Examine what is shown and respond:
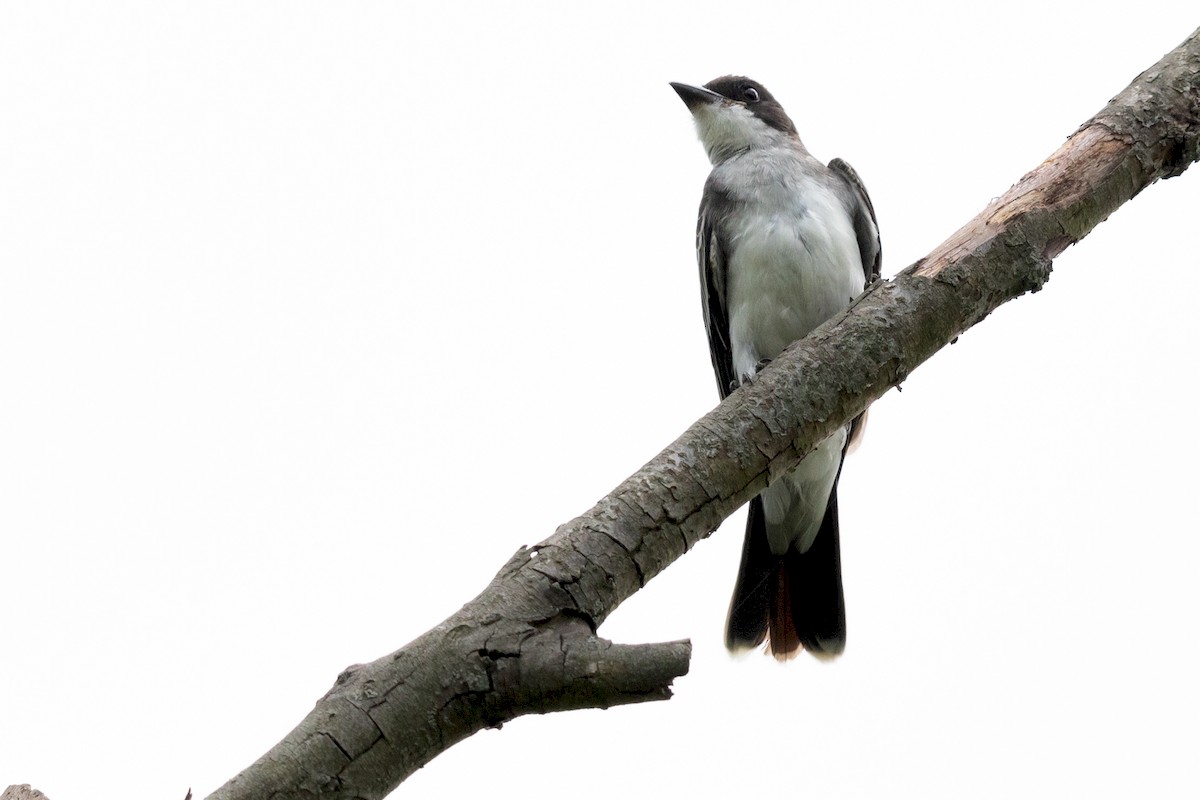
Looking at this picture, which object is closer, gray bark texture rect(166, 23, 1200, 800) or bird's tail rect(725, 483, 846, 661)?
gray bark texture rect(166, 23, 1200, 800)

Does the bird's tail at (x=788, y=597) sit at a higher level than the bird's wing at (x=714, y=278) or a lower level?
lower

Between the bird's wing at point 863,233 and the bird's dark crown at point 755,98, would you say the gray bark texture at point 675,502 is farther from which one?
the bird's dark crown at point 755,98

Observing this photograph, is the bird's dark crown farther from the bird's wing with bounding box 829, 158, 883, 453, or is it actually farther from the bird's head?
the bird's wing with bounding box 829, 158, 883, 453

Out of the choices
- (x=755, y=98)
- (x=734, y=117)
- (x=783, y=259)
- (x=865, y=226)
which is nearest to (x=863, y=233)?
(x=865, y=226)

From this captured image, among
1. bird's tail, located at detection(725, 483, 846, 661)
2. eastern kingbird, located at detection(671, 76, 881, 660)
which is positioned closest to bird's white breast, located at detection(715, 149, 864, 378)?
eastern kingbird, located at detection(671, 76, 881, 660)

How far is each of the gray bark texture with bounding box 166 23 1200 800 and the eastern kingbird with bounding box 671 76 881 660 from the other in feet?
5.75

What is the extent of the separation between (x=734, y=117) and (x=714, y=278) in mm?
1223

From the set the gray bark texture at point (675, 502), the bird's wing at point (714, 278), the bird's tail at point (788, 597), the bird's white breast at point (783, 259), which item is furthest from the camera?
the bird's wing at point (714, 278)

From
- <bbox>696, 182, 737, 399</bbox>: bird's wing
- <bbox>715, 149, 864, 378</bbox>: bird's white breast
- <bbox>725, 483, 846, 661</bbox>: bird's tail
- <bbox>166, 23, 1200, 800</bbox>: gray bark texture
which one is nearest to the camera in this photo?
<bbox>166, 23, 1200, 800</bbox>: gray bark texture

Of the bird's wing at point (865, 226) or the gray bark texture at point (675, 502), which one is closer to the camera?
the gray bark texture at point (675, 502)

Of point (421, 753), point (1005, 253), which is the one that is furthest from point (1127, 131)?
point (421, 753)

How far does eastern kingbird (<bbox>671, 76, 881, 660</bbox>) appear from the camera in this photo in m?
6.35

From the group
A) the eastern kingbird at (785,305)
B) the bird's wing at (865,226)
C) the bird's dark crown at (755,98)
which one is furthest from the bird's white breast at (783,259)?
the bird's dark crown at (755,98)

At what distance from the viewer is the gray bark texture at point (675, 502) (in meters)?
3.01
